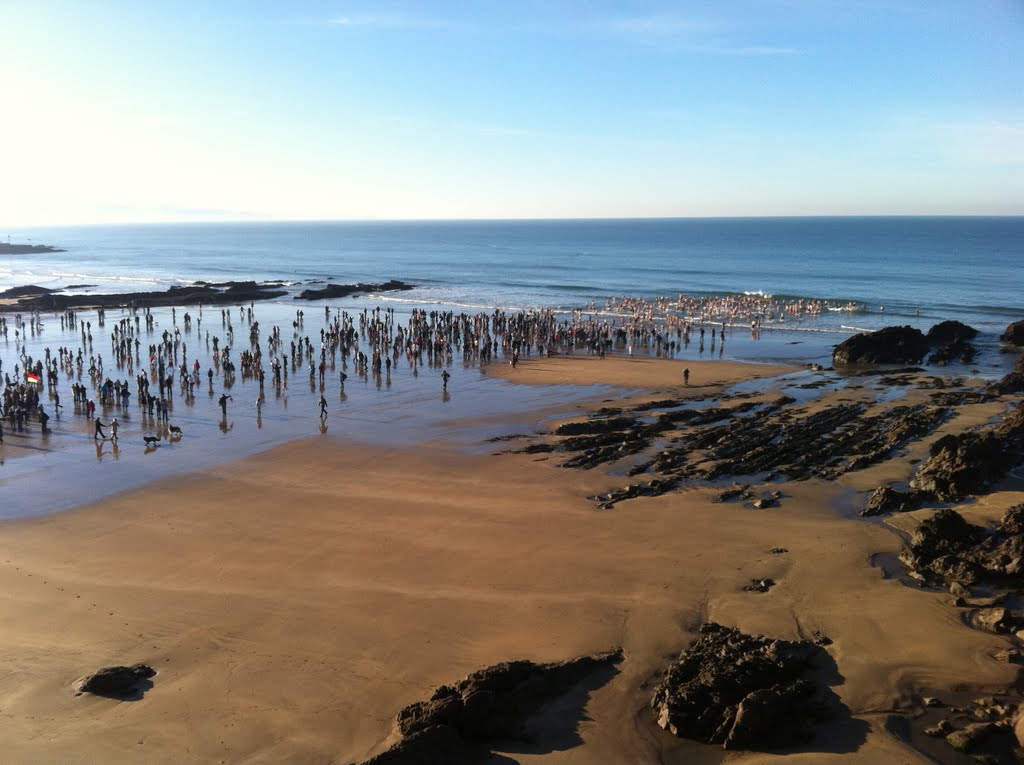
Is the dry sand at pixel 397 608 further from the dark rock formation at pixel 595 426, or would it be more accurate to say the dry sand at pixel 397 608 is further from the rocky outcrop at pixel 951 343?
the rocky outcrop at pixel 951 343

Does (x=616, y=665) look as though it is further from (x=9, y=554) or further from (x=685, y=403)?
(x=685, y=403)

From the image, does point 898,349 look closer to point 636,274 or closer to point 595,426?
point 595,426

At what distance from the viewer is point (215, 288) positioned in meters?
77.5

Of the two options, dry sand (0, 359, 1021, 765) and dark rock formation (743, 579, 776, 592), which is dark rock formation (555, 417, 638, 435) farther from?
dark rock formation (743, 579, 776, 592)

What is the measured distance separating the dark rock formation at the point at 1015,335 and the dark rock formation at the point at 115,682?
5022 centimetres

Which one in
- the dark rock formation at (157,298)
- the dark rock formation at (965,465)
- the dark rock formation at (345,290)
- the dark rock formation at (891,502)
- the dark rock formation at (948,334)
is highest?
the dark rock formation at (345,290)

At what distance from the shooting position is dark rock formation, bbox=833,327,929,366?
138 ft

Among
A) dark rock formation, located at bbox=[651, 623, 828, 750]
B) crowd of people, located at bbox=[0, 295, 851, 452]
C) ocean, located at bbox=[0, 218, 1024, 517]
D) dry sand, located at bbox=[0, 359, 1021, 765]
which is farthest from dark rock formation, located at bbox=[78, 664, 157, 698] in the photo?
crowd of people, located at bbox=[0, 295, 851, 452]

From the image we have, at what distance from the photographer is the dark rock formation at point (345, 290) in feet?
245

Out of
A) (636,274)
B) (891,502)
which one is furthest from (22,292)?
(891,502)

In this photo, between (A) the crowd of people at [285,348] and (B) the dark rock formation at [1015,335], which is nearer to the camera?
(A) the crowd of people at [285,348]

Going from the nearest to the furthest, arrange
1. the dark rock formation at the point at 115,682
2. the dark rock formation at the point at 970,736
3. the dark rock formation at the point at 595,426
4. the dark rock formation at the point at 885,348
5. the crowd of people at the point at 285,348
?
the dark rock formation at the point at 970,736 < the dark rock formation at the point at 115,682 < the dark rock formation at the point at 595,426 < the crowd of people at the point at 285,348 < the dark rock formation at the point at 885,348

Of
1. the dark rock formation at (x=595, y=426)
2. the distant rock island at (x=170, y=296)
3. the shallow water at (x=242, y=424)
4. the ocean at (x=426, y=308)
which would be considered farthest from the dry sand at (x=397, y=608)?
the distant rock island at (x=170, y=296)

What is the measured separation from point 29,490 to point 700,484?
1866 cm
